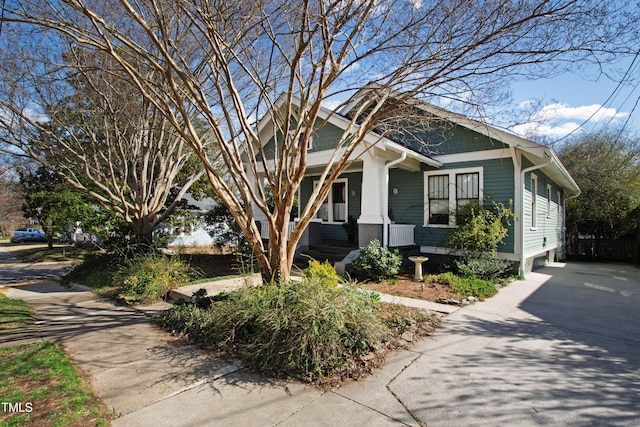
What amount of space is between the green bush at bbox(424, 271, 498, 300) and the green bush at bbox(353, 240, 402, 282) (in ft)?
2.94

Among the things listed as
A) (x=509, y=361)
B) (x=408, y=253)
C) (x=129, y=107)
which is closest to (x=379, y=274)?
(x=408, y=253)

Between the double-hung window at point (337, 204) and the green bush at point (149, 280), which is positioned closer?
the green bush at point (149, 280)

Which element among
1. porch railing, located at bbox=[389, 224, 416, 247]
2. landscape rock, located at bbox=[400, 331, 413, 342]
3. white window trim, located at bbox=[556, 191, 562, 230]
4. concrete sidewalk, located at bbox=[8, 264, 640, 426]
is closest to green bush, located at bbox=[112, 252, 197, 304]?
concrete sidewalk, located at bbox=[8, 264, 640, 426]

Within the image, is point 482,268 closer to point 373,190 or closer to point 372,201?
point 372,201

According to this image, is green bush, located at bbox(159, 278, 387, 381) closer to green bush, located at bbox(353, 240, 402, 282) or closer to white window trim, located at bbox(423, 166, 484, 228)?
green bush, located at bbox(353, 240, 402, 282)

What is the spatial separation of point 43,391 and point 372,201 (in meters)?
7.79

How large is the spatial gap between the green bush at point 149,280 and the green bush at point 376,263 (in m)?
4.44

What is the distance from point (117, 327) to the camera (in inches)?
207

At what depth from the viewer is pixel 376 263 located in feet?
27.6

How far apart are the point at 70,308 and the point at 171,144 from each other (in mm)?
6437

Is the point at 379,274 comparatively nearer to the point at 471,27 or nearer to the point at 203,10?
the point at 471,27

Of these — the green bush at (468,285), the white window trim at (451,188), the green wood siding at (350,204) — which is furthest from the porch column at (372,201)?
the green wood siding at (350,204)

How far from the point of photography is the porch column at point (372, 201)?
930cm

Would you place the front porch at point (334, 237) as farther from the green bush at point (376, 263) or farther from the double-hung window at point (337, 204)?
the green bush at point (376, 263)
